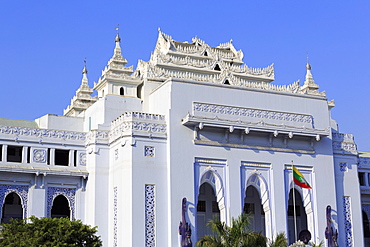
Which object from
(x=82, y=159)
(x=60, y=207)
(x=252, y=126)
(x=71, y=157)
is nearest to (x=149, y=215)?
(x=82, y=159)

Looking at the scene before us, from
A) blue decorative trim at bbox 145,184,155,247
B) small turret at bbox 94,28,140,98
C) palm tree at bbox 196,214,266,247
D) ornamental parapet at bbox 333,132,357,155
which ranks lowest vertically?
palm tree at bbox 196,214,266,247

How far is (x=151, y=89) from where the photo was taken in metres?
41.5

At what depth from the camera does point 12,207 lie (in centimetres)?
3944

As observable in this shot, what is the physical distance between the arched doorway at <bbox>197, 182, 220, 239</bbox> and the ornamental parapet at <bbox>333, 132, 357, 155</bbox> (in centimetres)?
871

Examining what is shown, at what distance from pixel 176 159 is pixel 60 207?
8392mm

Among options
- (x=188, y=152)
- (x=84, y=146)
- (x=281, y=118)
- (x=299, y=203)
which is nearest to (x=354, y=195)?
(x=299, y=203)

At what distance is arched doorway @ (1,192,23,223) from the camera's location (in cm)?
3919

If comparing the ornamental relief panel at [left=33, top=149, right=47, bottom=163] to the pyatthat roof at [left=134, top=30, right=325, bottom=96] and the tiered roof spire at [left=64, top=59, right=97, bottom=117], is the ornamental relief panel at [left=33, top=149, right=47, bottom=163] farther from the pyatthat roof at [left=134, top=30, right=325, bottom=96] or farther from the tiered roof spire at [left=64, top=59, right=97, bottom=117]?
the tiered roof spire at [left=64, top=59, right=97, bottom=117]

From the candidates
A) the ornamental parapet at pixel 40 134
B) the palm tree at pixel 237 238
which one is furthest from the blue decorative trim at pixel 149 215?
the palm tree at pixel 237 238

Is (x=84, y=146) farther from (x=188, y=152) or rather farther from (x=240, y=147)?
(x=240, y=147)

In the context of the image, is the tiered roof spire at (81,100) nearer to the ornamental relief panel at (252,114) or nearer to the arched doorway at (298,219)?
the ornamental relief panel at (252,114)

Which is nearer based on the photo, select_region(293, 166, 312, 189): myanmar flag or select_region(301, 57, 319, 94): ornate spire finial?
select_region(293, 166, 312, 189): myanmar flag

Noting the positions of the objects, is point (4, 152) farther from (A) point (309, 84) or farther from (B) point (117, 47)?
(A) point (309, 84)

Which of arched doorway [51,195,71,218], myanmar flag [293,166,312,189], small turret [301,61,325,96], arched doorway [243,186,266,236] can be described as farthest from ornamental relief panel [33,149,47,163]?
small turret [301,61,325,96]
